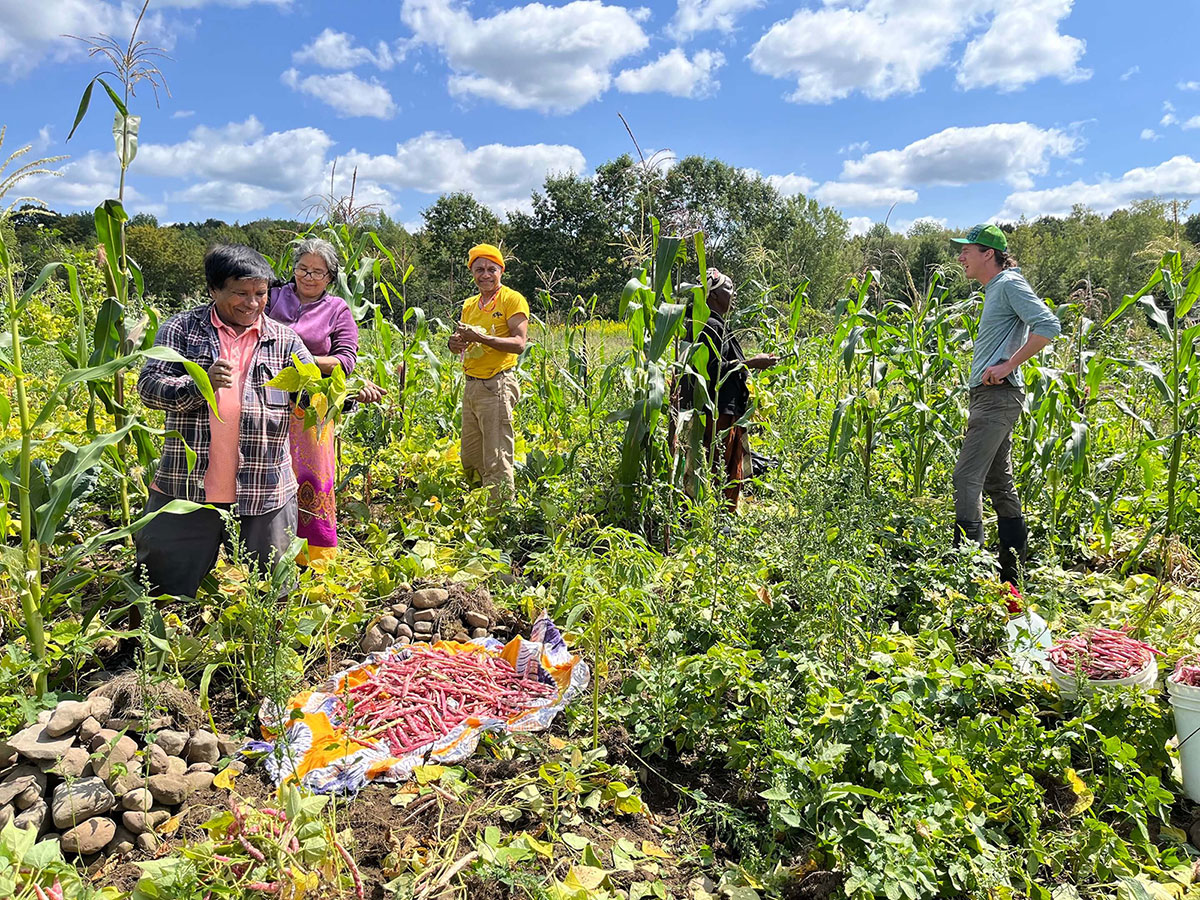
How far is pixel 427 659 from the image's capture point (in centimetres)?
309

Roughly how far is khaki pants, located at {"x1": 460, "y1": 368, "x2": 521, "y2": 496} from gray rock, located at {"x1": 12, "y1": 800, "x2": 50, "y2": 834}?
8.94 feet

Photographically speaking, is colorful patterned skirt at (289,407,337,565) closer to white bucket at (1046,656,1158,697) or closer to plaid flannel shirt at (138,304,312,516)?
plaid flannel shirt at (138,304,312,516)

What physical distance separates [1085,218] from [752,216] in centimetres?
2109

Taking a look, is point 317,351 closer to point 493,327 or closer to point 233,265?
point 233,265

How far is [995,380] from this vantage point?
3711mm

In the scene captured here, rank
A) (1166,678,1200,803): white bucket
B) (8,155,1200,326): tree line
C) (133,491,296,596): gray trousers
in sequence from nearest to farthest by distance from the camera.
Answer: (1166,678,1200,803): white bucket, (133,491,296,596): gray trousers, (8,155,1200,326): tree line

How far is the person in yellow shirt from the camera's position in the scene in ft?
14.8

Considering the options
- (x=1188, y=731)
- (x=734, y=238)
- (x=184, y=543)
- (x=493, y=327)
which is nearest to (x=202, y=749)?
(x=184, y=543)

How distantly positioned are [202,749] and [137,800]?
0.86ft

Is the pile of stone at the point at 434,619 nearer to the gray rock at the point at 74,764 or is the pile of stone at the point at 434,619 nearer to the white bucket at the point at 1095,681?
the gray rock at the point at 74,764

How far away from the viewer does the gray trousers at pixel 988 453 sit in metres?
3.79

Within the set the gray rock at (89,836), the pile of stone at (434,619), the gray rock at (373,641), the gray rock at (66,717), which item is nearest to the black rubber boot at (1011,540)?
the pile of stone at (434,619)

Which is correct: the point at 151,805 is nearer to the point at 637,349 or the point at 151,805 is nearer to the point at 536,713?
the point at 536,713

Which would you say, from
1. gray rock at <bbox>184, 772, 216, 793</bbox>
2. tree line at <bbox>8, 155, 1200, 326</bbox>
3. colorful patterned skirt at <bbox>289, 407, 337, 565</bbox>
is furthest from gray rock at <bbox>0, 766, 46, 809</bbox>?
tree line at <bbox>8, 155, 1200, 326</bbox>
